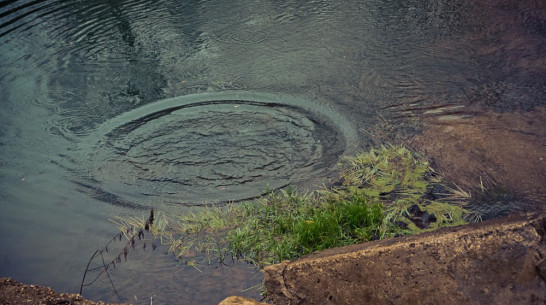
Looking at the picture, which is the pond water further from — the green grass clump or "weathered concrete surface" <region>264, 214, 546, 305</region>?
"weathered concrete surface" <region>264, 214, 546, 305</region>

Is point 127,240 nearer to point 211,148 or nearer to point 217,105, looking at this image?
point 211,148

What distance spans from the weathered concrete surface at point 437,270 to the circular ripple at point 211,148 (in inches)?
60.2

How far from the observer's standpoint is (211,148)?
5316 mm

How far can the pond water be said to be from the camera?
179 inches

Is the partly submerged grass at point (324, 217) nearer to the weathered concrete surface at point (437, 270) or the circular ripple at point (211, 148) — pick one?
the circular ripple at point (211, 148)

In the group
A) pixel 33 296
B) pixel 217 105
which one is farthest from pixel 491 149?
pixel 33 296

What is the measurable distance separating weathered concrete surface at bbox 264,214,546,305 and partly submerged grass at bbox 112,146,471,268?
69cm

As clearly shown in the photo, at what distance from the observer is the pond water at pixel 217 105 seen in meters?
4.55

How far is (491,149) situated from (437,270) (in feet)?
6.82

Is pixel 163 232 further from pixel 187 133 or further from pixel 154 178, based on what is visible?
pixel 187 133

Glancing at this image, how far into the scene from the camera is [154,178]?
500 centimetres

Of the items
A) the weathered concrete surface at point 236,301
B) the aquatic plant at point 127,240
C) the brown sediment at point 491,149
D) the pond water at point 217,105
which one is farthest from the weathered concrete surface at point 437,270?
the aquatic plant at point 127,240

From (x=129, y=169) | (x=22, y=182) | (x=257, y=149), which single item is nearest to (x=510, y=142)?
(x=257, y=149)

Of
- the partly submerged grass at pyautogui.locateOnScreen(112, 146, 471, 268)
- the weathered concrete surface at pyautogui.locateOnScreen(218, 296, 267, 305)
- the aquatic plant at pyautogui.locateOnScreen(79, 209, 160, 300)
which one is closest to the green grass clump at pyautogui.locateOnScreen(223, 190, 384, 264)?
the partly submerged grass at pyautogui.locateOnScreen(112, 146, 471, 268)
